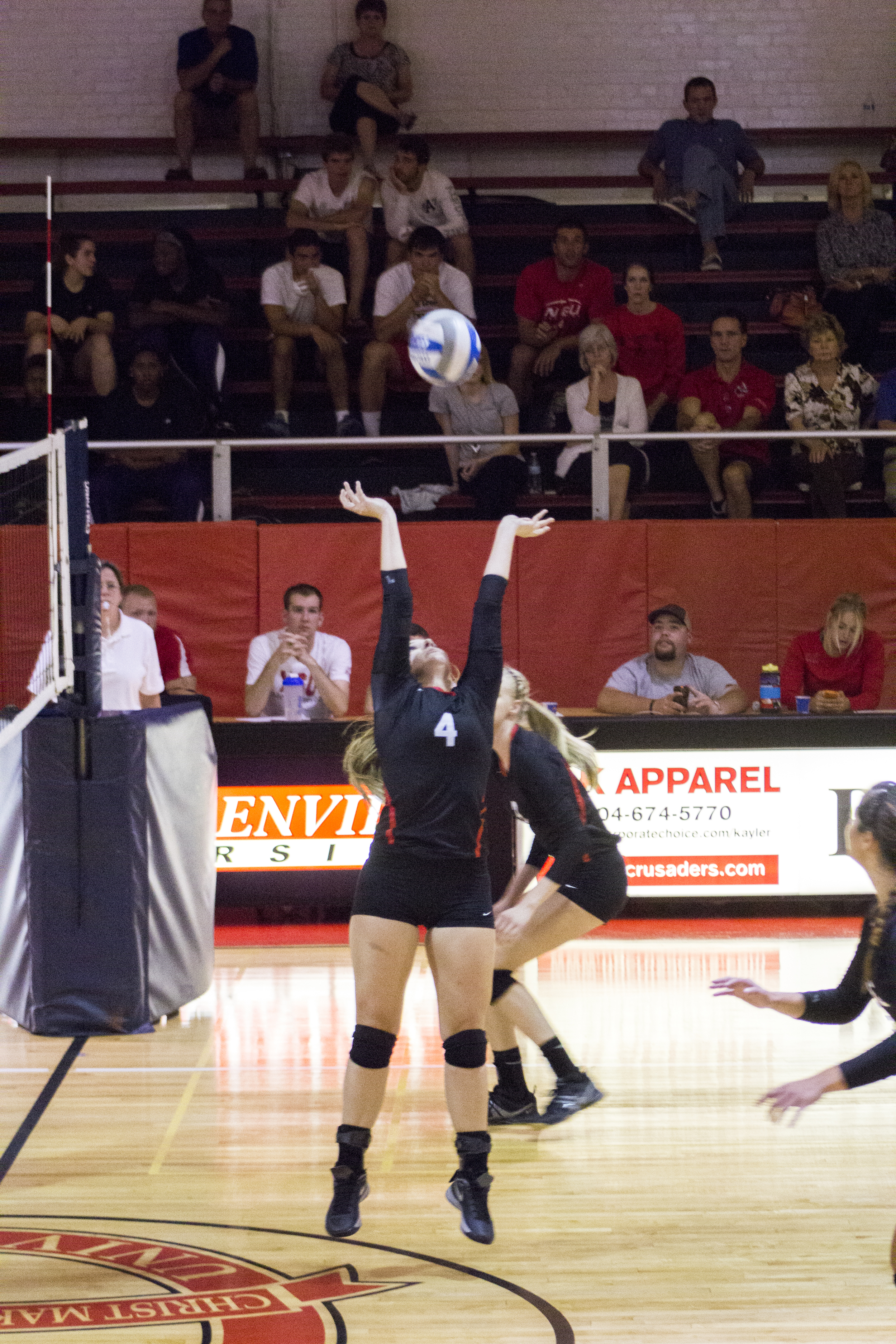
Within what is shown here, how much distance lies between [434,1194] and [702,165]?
1105 cm

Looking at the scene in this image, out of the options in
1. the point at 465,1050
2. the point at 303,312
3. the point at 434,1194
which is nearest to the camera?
the point at 465,1050

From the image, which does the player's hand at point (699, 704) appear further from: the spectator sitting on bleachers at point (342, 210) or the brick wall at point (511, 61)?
the brick wall at point (511, 61)

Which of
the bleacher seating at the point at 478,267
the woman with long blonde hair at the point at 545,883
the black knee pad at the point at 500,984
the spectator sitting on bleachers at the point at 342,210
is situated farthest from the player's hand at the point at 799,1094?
the spectator sitting on bleachers at the point at 342,210

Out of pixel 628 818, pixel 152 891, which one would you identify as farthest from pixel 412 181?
pixel 152 891

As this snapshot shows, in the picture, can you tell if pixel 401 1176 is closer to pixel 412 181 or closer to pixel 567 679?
pixel 567 679

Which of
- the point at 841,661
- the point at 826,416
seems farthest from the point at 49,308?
the point at 826,416

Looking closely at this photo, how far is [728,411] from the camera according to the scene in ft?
40.3

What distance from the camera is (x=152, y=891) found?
7207 millimetres

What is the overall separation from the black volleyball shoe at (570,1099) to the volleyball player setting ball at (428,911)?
124 centimetres

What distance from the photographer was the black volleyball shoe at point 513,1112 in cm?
610

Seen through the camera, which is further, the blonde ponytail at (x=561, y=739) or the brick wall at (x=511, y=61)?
the brick wall at (x=511, y=61)

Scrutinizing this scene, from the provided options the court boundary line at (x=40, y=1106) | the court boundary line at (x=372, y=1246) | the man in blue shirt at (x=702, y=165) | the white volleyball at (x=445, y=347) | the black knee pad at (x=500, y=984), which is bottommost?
the court boundary line at (x=372, y=1246)

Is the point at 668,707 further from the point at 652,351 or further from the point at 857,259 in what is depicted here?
the point at 857,259

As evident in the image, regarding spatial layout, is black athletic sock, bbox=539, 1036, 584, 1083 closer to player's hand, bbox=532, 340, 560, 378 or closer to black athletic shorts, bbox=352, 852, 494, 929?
black athletic shorts, bbox=352, 852, 494, 929
